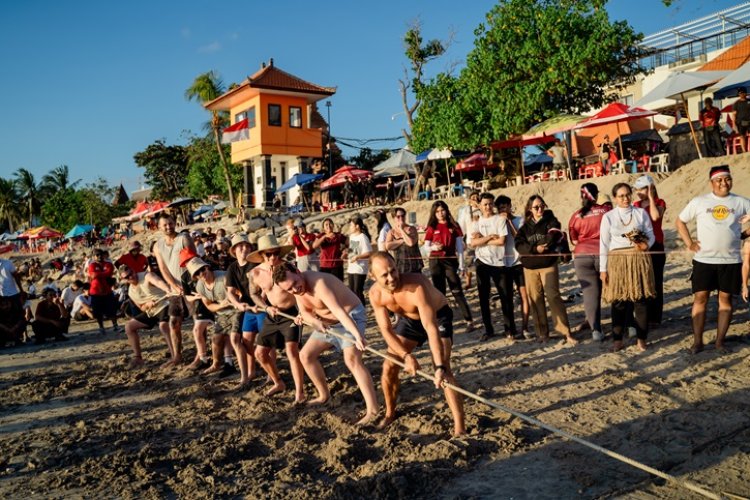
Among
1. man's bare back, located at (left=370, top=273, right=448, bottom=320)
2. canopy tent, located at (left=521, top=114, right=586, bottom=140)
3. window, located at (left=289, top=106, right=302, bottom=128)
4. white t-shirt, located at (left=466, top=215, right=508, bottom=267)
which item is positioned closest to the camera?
man's bare back, located at (left=370, top=273, right=448, bottom=320)

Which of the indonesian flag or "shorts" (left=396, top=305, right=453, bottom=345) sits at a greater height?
the indonesian flag

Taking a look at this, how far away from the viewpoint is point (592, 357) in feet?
21.3

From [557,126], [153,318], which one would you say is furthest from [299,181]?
[153,318]

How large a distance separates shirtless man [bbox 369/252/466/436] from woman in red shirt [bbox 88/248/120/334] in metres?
8.10

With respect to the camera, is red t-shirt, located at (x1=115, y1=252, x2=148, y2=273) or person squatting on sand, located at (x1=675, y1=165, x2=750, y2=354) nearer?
person squatting on sand, located at (x1=675, y1=165, x2=750, y2=354)

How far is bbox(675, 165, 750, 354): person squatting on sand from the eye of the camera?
19.1 ft

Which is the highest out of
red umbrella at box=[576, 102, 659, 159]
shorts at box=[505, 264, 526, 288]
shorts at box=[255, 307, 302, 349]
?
red umbrella at box=[576, 102, 659, 159]

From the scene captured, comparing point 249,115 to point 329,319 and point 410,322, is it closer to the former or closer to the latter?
point 329,319

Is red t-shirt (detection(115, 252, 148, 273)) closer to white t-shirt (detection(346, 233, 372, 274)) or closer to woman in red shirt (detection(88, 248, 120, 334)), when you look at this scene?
woman in red shirt (detection(88, 248, 120, 334))

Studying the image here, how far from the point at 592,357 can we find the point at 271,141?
27.0 meters

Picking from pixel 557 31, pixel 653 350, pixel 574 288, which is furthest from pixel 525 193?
pixel 653 350

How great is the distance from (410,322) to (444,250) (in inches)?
121

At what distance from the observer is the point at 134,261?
32.0 ft

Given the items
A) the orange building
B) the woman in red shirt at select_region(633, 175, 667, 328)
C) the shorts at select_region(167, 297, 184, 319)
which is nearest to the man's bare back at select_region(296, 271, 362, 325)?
the shorts at select_region(167, 297, 184, 319)
